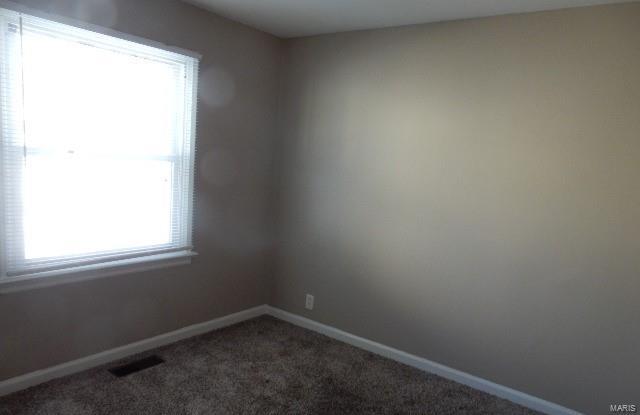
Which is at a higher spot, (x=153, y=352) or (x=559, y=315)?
(x=559, y=315)

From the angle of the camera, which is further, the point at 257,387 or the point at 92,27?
the point at 257,387

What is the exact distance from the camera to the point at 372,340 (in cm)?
339

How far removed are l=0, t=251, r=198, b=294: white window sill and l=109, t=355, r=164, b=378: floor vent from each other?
59 centimetres

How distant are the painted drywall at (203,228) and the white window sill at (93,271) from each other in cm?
5

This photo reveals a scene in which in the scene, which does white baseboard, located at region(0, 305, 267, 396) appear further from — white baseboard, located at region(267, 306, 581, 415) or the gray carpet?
white baseboard, located at region(267, 306, 581, 415)

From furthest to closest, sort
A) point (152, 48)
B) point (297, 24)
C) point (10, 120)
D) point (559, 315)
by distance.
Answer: point (297, 24)
point (152, 48)
point (559, 315)
point (10, 120)

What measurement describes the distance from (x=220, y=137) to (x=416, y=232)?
162cm

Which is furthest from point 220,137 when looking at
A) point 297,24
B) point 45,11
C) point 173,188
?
point 45,11

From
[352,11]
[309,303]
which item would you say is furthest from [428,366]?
[352,11]

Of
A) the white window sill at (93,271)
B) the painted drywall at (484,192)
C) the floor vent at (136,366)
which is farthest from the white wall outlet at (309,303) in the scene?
the floor vent at (136,366)

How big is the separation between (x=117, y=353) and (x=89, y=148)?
1.34 meters

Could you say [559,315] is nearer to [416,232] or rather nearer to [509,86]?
[416,232]

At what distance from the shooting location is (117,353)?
2.95 meters

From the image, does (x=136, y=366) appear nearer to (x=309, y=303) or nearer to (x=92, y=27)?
(x=309, y=303)
